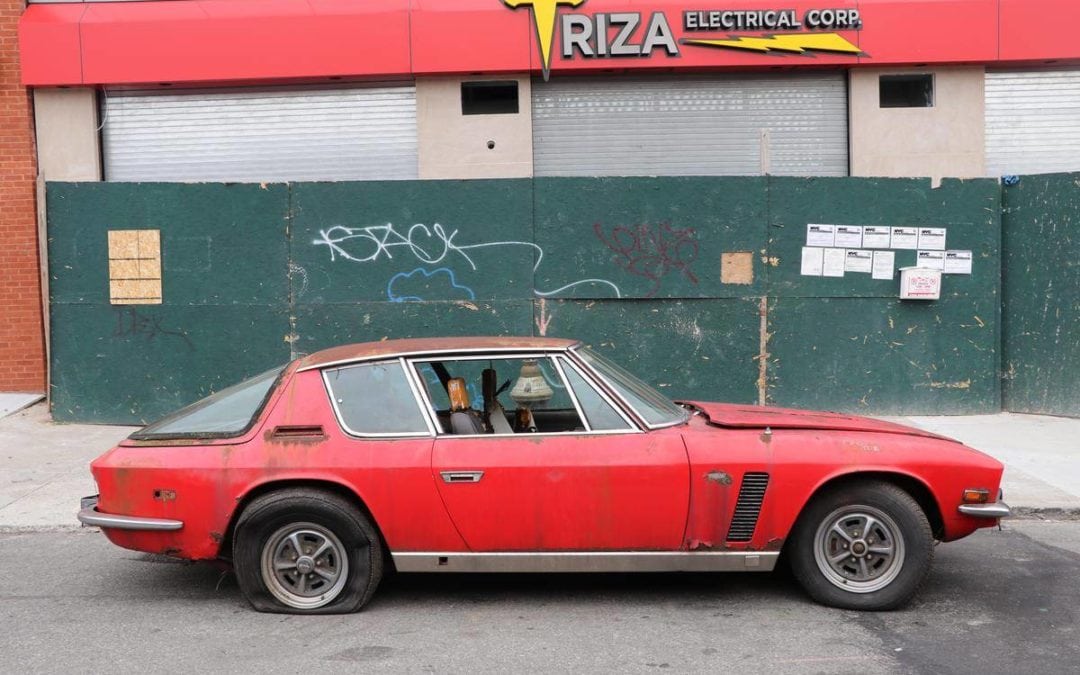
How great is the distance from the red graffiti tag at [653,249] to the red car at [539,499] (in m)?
5.14

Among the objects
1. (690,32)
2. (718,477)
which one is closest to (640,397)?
(718,477)

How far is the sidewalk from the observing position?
745 cm

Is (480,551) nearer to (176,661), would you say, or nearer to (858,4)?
(176,661)

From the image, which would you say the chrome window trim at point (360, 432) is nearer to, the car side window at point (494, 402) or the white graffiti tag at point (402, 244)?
the car side window at point (494, 402)

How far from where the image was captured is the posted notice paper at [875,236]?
34.0 feet

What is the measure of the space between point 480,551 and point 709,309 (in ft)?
18.9

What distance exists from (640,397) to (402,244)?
18.0 feet

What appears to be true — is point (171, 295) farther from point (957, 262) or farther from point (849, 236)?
point (957, 262)

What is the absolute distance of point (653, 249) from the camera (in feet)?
34.0

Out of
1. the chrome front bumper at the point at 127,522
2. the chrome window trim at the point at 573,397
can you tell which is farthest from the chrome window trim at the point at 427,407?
the chrome front bumper at the point at 127,522

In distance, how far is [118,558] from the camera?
6.45 m

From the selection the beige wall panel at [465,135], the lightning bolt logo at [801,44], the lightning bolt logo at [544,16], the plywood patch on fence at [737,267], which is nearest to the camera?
the plywood patch on fence at [737,267]

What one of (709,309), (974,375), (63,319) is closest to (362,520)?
(709,309)

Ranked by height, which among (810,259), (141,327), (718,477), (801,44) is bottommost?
(718,477)
